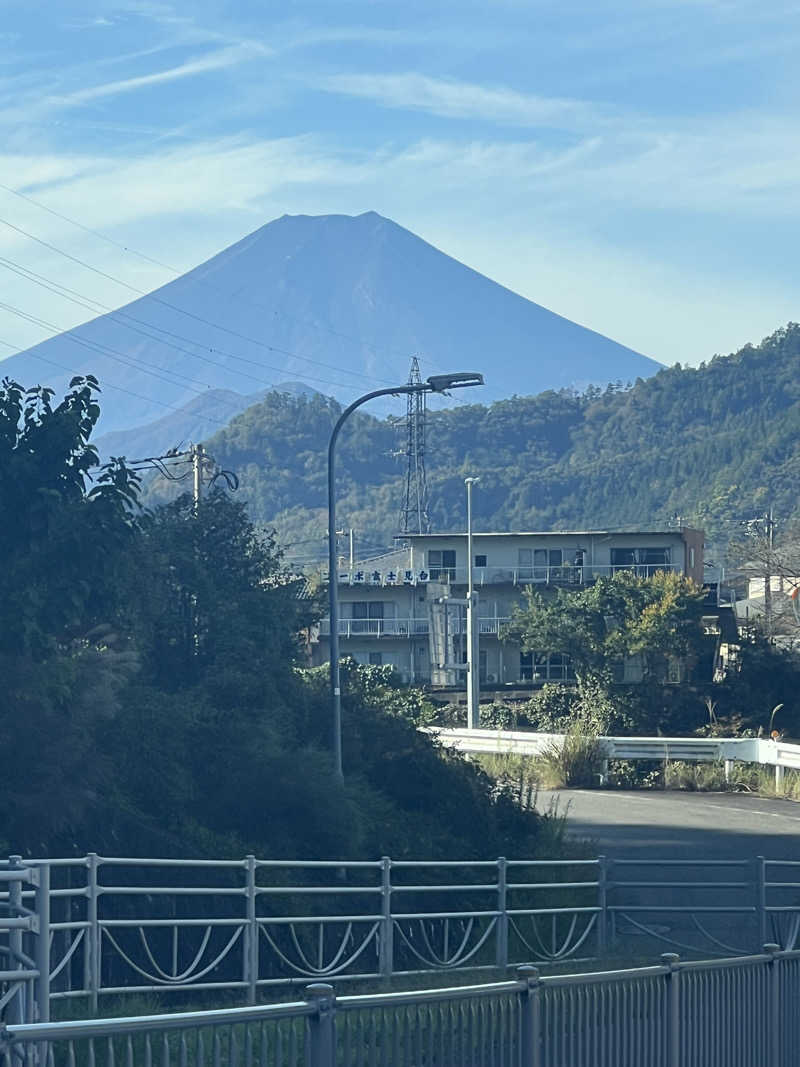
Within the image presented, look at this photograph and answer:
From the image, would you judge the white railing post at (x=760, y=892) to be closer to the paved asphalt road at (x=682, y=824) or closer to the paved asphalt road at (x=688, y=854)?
the paved asphalt road at (x=688, y=854)

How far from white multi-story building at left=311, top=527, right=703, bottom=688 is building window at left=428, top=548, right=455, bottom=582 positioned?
0.15 feet

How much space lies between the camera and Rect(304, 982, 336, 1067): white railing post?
4680mm

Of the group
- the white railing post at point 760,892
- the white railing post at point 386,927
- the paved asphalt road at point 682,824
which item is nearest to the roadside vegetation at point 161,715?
the paved asphalt road at point 682,824

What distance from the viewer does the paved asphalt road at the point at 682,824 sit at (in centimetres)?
2425

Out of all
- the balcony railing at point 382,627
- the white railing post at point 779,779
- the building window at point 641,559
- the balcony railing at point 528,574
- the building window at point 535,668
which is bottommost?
the white railing post at point 779,779

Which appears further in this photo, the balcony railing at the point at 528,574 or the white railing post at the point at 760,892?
the balcony railing at the point at 528,574

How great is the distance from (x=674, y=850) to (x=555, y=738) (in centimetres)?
1089

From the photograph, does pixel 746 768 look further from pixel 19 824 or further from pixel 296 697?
pixel 19 824

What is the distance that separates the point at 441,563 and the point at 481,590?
3812mm

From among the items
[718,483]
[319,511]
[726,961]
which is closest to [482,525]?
[319,511]

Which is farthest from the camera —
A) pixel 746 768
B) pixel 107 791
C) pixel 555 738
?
pixel 555 738

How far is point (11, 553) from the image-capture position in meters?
19.5

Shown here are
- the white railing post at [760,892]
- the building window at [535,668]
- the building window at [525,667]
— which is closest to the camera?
the white railing post at [760,892]

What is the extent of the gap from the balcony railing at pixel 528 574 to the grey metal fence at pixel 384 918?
41.5m
